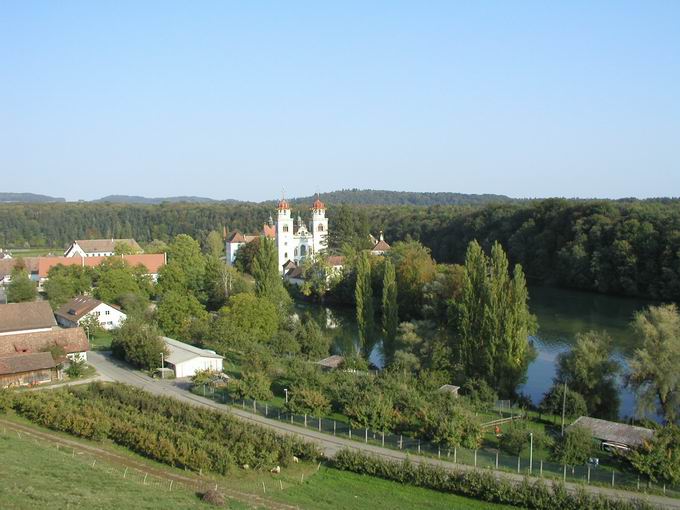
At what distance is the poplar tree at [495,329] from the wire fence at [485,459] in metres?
6.90

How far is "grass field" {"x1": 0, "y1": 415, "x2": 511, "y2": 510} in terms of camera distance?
15.5 meters

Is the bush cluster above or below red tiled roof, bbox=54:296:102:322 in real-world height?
below

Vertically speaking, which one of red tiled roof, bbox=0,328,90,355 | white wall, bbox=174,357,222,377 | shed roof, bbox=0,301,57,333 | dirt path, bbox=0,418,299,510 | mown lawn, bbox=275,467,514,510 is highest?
shed roof, bbox=0,301,57,333

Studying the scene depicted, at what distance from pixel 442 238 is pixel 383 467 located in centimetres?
6790

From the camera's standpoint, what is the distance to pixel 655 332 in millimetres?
25875

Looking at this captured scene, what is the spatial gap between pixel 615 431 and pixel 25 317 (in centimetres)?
2851

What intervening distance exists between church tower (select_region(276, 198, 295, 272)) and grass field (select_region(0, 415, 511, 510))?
48.7m

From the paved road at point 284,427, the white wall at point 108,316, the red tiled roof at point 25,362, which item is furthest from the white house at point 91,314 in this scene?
the red tiled roof at point 25,362

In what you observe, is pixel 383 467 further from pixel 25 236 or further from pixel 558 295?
pixel 25 236

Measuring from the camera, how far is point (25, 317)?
1394 inches

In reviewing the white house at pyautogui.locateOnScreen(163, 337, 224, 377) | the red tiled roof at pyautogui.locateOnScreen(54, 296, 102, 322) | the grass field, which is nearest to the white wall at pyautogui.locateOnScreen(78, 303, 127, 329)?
the red tiled roof at pyautogui.locateOnScreen(54, 296, 102, 322)

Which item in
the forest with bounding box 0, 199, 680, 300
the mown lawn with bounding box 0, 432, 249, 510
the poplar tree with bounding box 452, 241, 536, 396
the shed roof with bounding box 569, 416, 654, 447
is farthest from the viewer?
the forest with bounding box 0, 199, 680, 300

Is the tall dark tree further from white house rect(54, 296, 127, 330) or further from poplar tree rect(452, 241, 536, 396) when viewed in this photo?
white house rect(54, 296, 127, 330)

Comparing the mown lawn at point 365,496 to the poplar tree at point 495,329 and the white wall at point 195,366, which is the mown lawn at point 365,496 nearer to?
the poplar tree at point 495,329
